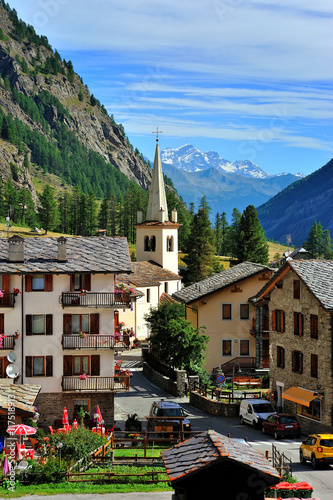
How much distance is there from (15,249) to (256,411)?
Answer: 1689 centimetres

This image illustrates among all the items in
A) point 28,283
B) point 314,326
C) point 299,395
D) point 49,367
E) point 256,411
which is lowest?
point 256,411

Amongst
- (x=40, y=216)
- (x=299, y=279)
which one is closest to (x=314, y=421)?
(x=299, y=279)

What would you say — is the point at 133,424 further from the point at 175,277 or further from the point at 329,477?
the point at 175,277

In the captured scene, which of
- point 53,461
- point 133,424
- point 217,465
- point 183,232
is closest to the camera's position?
point 217,465

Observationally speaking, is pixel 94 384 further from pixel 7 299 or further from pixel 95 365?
pixel 7 299

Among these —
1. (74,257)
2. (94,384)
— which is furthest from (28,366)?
(74,257)

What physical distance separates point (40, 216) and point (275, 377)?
141145 mm

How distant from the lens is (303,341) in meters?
42.3

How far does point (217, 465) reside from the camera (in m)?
12.3

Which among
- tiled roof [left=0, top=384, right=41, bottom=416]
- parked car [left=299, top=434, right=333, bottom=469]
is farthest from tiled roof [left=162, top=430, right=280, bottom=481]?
tiled roof [left=0, top=384, right=41, bottom=416]

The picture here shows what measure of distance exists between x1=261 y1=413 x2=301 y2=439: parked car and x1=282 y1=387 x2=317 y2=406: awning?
194cm

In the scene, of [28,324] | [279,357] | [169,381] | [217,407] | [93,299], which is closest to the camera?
[28,324]

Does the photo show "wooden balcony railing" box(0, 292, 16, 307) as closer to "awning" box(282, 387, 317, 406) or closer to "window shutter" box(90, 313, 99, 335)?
"window shutter" box(90, 313, 99, 335)

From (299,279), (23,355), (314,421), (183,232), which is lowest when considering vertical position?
(314,421)
